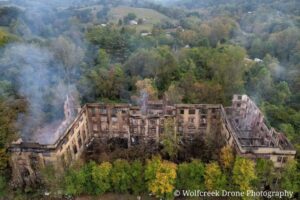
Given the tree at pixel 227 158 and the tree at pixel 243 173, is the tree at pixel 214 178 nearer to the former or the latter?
the tree at pixel 243 173

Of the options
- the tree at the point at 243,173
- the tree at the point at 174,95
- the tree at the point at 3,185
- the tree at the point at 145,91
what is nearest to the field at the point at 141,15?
the tree at the point at 145,91

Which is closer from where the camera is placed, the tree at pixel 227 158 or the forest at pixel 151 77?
the forest at pixel 151 77

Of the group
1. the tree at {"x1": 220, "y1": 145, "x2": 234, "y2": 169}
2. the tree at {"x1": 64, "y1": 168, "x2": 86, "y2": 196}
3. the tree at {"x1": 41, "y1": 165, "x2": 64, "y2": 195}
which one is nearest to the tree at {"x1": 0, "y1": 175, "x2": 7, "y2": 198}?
the tree at {"x1": 41, "y1": 165, "x2": 64, "y2": 195}

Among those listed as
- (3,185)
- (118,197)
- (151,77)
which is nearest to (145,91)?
(151,77)

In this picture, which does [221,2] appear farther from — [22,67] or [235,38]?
[22,67]

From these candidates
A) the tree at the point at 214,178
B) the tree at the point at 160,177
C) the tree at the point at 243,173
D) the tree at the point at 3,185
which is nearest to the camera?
the tree at the point at 243,173

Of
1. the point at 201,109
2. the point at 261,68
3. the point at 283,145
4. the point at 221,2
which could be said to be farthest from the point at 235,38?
the point at 283,145

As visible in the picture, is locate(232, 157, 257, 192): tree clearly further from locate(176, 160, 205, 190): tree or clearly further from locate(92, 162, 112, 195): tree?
locate(92, 162, 112, 195): tree
